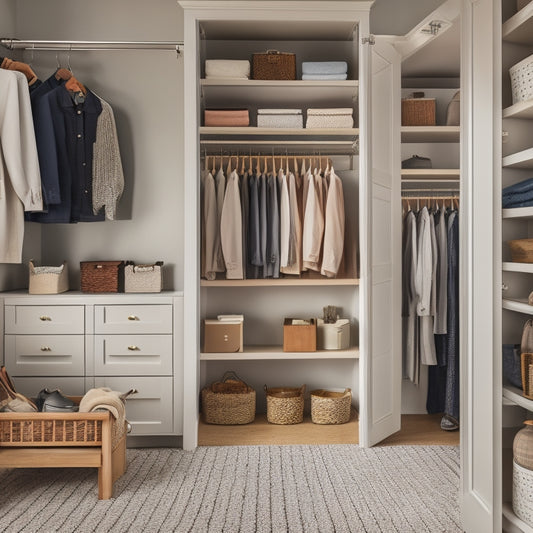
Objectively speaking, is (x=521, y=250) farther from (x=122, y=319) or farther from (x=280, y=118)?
(x=122, y=319)

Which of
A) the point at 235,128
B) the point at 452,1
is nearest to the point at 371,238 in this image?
the point at 235,128

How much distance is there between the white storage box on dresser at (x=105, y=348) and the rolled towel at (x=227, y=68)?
1.40m

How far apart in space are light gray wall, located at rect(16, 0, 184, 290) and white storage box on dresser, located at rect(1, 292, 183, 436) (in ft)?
1.93

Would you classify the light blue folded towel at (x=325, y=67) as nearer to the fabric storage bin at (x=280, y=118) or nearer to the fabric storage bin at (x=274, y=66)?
the fabric storage bin at (x=274, y=66)

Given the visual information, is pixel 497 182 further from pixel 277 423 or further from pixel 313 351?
pixel 277 423

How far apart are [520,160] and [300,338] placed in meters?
2.08

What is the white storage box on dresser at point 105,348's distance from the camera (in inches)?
147

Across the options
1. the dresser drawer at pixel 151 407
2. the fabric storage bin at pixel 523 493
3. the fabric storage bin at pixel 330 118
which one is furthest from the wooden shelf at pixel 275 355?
the fabric storage bin at pixel 523 493

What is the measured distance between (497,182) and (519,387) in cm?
78

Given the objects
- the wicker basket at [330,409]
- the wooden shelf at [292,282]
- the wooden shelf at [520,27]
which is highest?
the wooden shelf at [520,27]

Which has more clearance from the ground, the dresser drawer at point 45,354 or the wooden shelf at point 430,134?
the wooden shelf at point 430,134

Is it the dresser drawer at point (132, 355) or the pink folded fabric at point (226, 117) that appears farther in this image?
the pink folded fabric at point (226, 117)

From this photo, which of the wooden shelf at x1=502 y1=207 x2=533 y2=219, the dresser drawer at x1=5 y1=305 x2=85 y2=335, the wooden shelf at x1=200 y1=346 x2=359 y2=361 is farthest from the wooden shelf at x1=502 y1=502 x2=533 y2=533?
the dresser drawer at x1=5 y1=305 x2=85 y2=335

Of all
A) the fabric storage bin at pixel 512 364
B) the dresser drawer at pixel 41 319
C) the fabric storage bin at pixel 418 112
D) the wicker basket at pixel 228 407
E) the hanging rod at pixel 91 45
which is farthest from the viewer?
the fabric storage bin at pixel 418 112
